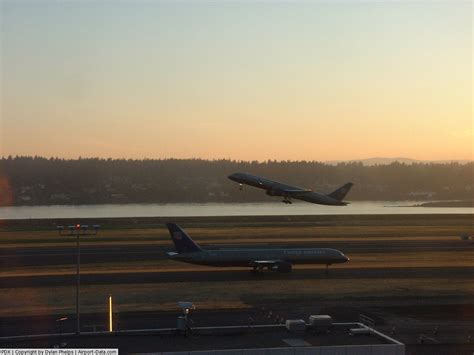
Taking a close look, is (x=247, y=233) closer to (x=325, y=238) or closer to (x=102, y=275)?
(x=325, y=238)

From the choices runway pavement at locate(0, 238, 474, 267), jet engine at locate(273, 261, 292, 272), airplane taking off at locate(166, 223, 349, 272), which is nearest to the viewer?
airplane taking off at locate(166, 223, 349, 272)

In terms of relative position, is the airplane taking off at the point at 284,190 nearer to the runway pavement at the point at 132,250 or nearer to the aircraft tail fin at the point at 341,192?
the aircraft tail fin at the point at 341,192

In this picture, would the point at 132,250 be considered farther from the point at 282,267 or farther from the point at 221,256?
the point at 282,267

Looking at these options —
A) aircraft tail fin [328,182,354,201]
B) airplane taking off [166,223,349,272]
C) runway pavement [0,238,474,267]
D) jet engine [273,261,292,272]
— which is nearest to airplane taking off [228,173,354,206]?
aircraft tail fin [328,182,354,201]

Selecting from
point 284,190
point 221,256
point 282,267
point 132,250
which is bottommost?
point 132,250

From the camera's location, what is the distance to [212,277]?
7906 cm

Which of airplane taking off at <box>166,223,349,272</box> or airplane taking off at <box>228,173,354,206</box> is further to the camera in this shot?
airplane taking off at <box>228,173,354,206</box>

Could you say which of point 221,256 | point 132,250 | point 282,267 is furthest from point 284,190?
point 221,256

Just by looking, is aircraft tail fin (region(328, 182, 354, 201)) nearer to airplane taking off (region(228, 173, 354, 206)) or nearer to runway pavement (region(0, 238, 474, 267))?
airplane taking off (region(228, 173, 354, 206))

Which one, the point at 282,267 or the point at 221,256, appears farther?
the point at 282,267

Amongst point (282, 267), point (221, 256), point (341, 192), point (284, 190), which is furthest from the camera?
point (341, 192)

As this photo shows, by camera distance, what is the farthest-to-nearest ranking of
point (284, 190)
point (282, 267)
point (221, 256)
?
point (284, 190)
point (282, 267)
point (221, 256)

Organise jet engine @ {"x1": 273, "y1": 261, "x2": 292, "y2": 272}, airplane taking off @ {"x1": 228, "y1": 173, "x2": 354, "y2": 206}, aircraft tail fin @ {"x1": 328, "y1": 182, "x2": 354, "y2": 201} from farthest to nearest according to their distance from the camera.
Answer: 1. aircraft tail fin @ {"x1": 328, "y1": 182, "x2": 354, "y2": 201}
2. airplane taking off @ {"x1": 228, "y1": 173, "x2": 354, "y2": 206}
3. jet engine @ {"x1": 273, "y1": 261, "x2": 292, "y2": 272}

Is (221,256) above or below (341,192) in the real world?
below
